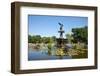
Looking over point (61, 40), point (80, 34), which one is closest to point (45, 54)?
point (61, 40)

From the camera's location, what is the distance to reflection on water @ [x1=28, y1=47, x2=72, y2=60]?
183cm

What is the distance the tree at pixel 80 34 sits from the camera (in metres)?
1.98

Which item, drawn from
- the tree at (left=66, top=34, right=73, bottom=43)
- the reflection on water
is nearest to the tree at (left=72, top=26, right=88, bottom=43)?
the tree at (left=66, top=34, right=73, bottom=43)

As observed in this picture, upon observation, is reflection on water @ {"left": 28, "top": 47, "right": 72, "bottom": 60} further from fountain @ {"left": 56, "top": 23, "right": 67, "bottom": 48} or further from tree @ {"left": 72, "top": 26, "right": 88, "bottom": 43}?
tree @ {"left": 72, "top": 26, "right": 88, "bottom": 43}

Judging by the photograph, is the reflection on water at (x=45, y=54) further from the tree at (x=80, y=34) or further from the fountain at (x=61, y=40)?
the tree at (x=80, y=34)

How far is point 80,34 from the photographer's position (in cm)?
200

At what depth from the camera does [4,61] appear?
5.82 feet

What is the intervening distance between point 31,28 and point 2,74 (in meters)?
0.40

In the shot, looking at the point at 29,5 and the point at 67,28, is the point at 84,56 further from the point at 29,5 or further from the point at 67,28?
the point at 29,5

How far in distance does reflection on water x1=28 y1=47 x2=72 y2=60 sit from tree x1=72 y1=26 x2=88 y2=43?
0.55 ft

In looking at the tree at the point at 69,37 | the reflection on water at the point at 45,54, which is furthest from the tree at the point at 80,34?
the reflection on water at the point at 45,54

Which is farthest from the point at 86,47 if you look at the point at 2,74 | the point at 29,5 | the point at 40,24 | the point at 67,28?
the point at 2,74

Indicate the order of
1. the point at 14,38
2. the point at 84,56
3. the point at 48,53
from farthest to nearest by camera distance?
the point at 84,56, the point at 48,53, the point at 14,38

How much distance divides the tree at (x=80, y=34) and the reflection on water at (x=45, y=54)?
169 millimetres
